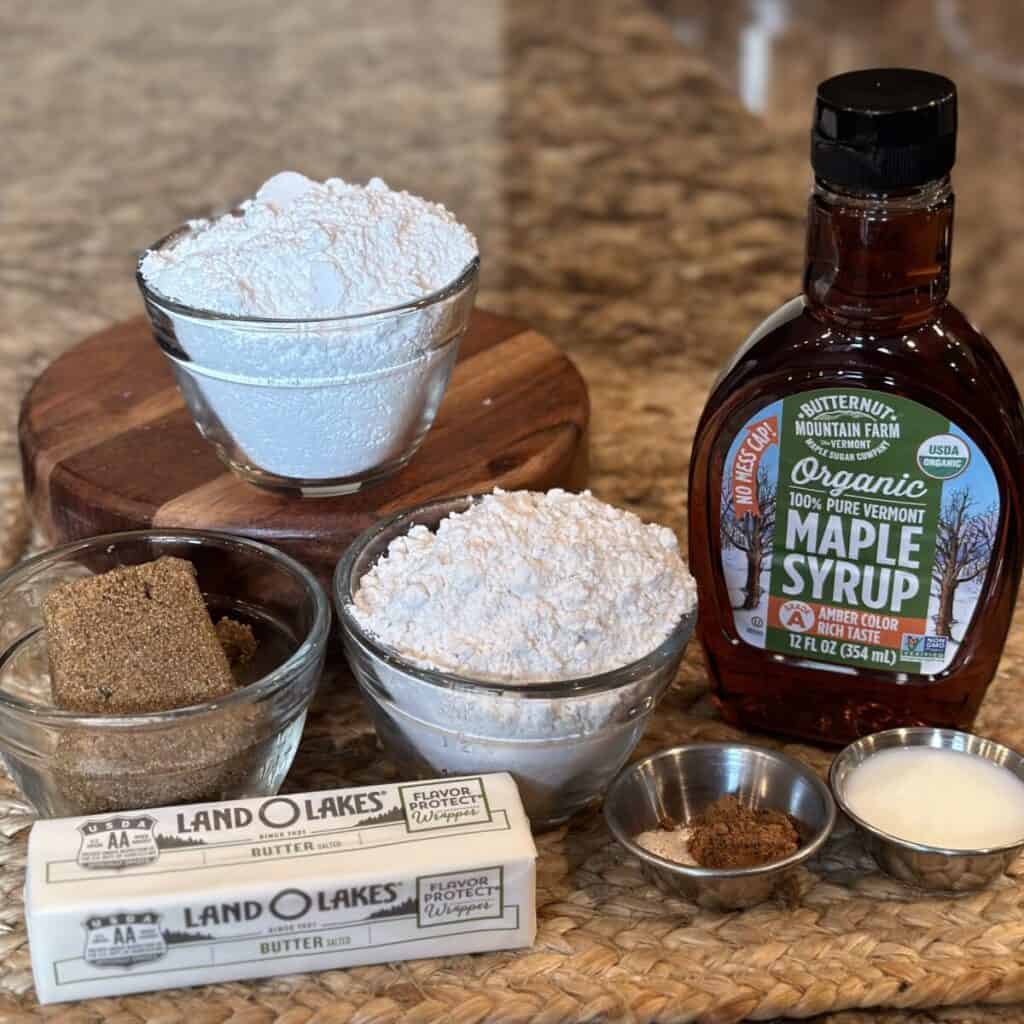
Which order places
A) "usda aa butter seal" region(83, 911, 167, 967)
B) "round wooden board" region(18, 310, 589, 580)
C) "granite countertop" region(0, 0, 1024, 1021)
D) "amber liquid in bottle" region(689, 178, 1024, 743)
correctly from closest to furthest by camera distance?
"usda aa butter seal" region(83, 911, 167, 967)
"amber liquid in bottle" region(689, 178, 1024, 743)
"round wooden board" region(18, 310, 589, 580)
"granite countertop" region(0, 0, 1024, 1021)

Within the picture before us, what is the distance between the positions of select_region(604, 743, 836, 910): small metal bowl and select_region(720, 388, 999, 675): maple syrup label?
8 centimetres

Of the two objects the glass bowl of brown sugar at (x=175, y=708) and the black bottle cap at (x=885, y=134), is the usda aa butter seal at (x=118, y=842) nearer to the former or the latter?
the glass bowl of brown sugar at (x=175, y=708)

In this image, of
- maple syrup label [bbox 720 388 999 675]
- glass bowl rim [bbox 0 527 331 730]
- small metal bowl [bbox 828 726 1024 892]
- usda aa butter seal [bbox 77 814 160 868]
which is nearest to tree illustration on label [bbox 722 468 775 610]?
maple syrup label [bbox 720 388 999 675]

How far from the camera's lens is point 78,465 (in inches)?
38.2

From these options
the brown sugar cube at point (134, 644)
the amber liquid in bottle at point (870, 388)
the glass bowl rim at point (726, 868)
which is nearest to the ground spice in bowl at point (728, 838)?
the glass bowl rim at point (726, 868)

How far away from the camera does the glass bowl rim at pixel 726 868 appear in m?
0.73

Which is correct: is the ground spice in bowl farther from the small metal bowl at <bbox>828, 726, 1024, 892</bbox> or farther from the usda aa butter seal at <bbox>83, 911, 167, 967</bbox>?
the usda aa butter seal at <bbox>83, 911, 167, 967</bbox>

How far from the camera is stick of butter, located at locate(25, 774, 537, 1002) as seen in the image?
27.0 inches

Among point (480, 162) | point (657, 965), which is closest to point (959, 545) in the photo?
point (657, 965)

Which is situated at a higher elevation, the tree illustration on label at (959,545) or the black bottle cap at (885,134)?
the black bottle cap at (885,134)

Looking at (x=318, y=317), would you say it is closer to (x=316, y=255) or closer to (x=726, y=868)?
(x=316, y=255)

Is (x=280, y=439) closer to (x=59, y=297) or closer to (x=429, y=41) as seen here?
(x=59, y=297)

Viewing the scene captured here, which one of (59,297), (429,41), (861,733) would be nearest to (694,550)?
(861,733)

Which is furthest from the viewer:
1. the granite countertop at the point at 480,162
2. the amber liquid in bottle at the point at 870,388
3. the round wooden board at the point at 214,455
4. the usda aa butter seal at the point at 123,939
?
the granite countertop at the point at 480,162
